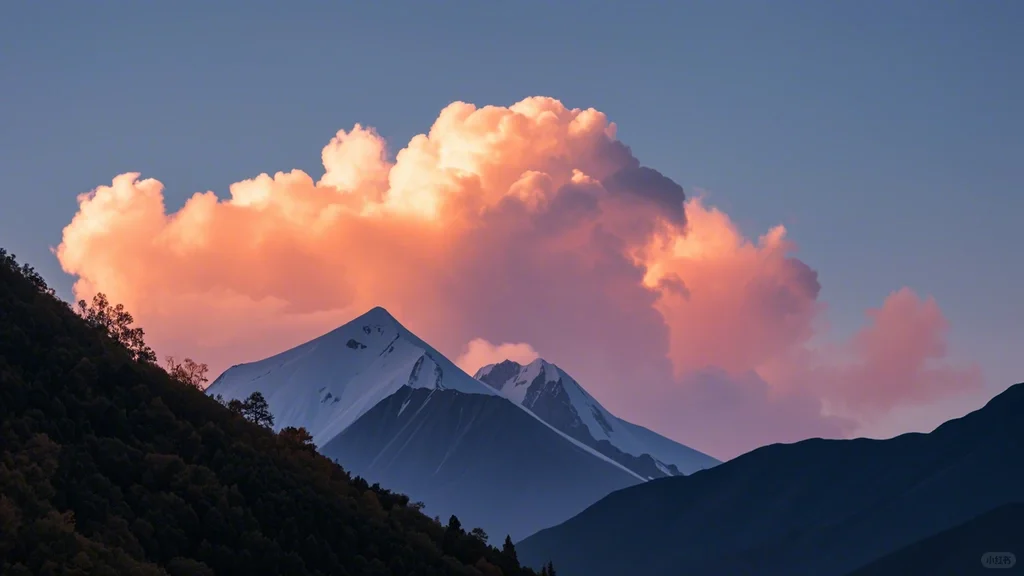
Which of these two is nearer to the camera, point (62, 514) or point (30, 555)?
point (30, 555)

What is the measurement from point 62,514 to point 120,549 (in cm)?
1302

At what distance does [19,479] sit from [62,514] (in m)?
7.40

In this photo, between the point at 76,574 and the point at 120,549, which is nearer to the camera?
the point at 76,574

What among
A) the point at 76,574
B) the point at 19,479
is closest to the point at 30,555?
the point at 76,574

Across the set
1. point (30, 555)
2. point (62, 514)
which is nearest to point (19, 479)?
point (62, 514)

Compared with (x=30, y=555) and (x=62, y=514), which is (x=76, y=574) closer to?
(x=30, y=555)

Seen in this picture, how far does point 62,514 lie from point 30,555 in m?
18.3

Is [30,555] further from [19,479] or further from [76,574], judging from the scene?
[19,479]

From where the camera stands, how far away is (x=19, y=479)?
19750 centimetres

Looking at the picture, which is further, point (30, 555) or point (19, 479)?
point (19, 479)

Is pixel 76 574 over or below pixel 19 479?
below

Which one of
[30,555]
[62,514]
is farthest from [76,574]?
[62,514]

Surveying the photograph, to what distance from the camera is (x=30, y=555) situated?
179 metres

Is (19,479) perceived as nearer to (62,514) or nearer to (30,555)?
(62,514)
